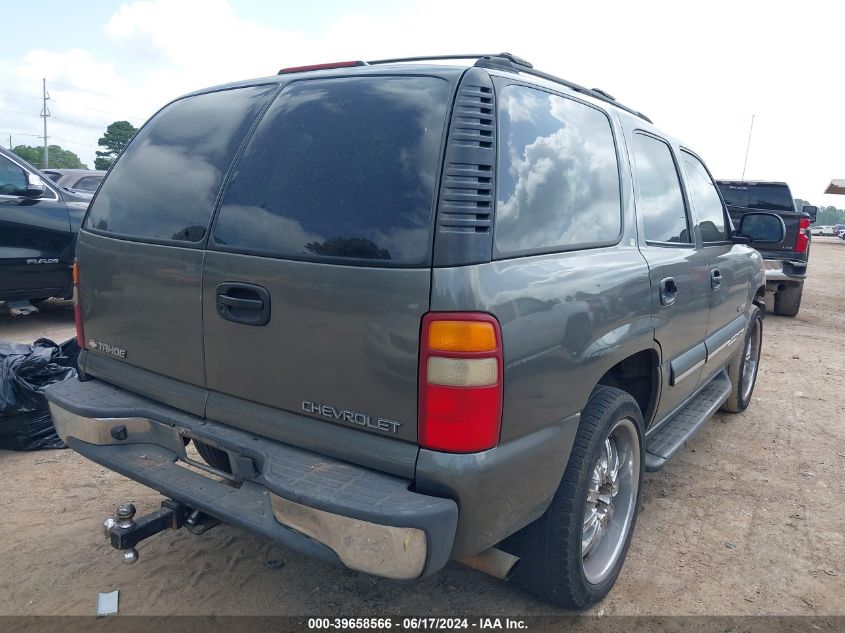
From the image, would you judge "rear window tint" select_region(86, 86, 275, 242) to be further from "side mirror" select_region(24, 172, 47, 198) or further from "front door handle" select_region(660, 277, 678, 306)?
"side mirror" select_region(24, 172, 47, 198)

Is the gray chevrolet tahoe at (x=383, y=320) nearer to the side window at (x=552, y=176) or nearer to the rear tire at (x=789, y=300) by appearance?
the side window at (x=552, y=176)

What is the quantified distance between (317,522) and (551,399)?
2.69 ft

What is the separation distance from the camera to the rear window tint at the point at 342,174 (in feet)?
6.46

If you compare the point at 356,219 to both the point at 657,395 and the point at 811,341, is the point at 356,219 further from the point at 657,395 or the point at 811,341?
the point at 811,341

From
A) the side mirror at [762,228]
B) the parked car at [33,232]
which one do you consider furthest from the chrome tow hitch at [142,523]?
the parked car at [33,232]

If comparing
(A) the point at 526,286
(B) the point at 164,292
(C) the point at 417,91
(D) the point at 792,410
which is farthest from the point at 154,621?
(D) the point at 792,410

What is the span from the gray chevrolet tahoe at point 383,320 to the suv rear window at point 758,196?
25.7ft

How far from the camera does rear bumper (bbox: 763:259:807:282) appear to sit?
9125 mm

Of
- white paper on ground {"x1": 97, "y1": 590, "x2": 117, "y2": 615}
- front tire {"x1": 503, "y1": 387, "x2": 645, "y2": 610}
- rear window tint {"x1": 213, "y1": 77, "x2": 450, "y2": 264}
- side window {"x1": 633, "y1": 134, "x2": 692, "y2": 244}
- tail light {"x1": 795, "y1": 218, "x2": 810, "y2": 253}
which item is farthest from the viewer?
tail light {"x1": 795, "y1": 218, "x2": 810, "y2": 253}

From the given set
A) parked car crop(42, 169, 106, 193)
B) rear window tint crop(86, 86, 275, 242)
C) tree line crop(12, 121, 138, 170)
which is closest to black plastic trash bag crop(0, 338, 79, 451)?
rear window tint crop(86, 86, 275, 242)

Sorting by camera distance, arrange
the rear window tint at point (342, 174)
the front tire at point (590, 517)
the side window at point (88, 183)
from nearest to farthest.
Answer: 1. the rear window tint at point (342, 174)
2. the front tire at point (590, 517)
3. the side window at point (88, 183)

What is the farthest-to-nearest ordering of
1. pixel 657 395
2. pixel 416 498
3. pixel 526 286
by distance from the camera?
pixel 657 395
pixel 526 286
pixel 416 498

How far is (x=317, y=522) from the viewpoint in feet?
6.19

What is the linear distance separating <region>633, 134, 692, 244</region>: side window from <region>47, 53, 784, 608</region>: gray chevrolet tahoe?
0.45 feet
